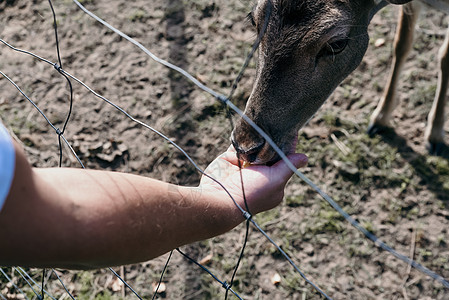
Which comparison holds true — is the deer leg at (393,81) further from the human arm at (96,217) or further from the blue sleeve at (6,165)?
the blue sleeve at (6,165)

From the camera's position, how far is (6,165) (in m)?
1.35

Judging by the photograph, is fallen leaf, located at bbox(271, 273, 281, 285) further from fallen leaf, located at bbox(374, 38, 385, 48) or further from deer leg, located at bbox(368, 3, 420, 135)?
fallen leaf, located at bbox(374, 38, 385, 48)

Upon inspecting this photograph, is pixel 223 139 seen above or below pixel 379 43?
below

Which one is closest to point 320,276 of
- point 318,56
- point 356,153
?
point 356,153

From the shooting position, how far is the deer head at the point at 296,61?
8.81 ft

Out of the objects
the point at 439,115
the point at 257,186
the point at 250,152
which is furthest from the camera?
the point at 439,115

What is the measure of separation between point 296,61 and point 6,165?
72.7 inches

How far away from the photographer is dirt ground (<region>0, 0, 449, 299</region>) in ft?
11.8

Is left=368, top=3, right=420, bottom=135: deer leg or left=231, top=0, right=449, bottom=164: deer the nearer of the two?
left=231, top=0, right=449, bottom=164: deer

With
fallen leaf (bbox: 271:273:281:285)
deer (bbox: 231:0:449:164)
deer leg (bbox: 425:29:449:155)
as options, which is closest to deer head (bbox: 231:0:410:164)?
deer (bbox: 231:0:449:164)

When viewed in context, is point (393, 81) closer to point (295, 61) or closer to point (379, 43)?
point (379, 43)

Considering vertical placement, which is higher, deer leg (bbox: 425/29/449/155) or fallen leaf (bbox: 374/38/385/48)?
fallen leaf (bbox: 374/38/385/48)

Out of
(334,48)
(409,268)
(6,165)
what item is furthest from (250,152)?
(409,268)

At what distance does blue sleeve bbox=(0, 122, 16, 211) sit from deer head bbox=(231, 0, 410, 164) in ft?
4.86
